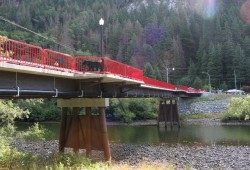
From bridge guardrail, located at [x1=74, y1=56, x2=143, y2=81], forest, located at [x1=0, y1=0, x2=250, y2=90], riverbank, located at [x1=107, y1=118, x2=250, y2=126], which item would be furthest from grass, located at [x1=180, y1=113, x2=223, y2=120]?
bridge guardrail, located at [x1=74, y1=56, x2=143, y2=81]

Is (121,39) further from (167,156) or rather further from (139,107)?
(167,156)

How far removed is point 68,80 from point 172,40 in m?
125

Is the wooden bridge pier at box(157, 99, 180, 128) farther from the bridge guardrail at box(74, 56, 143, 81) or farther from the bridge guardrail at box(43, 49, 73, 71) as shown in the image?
the bridge guardrail at box(43, 49, 73, 71)

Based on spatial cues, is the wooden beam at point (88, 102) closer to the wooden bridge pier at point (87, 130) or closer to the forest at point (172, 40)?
the wooden bridge pier at point (87, 130)

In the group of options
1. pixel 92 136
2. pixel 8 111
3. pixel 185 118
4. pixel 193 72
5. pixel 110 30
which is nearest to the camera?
pixel 92 136

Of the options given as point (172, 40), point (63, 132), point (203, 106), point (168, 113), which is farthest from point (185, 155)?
point (172, 40)

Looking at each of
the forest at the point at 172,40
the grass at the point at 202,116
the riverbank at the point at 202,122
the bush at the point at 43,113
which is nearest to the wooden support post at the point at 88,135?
the riverbank at the point at 202,122

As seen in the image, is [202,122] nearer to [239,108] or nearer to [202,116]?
[202,116]

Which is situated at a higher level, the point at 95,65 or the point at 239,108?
the point at 95,65

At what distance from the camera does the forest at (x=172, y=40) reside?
112m

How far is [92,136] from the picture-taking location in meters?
24.9

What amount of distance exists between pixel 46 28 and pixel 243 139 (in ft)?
548

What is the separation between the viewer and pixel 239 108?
6284 centimetres

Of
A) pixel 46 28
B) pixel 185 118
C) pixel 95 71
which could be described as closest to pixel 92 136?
pixel 95 71
